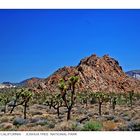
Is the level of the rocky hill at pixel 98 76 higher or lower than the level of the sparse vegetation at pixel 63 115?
higher

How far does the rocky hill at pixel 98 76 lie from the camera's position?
13675 centimetres

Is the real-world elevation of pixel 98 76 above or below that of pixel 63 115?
above

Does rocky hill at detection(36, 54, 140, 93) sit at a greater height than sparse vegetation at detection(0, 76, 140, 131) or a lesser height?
greater

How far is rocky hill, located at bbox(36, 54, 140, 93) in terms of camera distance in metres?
137

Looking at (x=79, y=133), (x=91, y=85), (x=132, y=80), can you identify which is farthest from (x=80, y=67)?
(x=79, y=133)

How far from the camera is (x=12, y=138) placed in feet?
49.2

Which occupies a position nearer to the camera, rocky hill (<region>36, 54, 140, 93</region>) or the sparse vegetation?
the sparse vegetation

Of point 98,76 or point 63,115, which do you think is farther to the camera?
point 98,76

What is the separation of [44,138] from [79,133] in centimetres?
144

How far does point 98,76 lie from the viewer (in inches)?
5645

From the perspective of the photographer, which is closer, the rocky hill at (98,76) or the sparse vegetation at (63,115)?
the sparse vegetation at (63,115)
